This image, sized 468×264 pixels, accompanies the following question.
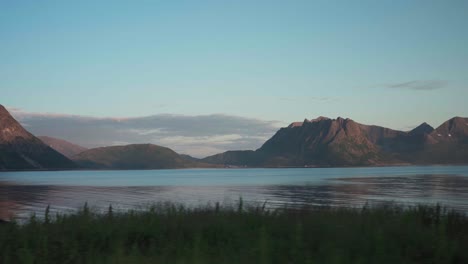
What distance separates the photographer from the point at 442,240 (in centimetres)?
1134

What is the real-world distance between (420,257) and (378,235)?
111 centimetres

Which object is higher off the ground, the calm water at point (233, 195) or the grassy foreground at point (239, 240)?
the grassy foreground at point (239, 240)

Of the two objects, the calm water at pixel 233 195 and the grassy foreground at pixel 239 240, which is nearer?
the grassy foreground at pixel 239 240

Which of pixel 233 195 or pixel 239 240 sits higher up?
pixel 239 240

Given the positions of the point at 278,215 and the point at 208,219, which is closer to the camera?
the point at 208,219

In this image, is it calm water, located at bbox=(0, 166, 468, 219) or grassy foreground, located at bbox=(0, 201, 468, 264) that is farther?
calm water, located at bbox=(0, 166, 468, 219)

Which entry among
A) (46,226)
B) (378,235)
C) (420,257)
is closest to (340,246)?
(378,235)

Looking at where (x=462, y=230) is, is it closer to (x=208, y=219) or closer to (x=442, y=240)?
(x=442, y=240)

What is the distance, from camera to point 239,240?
43.2 ft

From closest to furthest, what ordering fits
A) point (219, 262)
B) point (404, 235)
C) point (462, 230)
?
point (219, 262)
point (404, 235)
point (462, 230)

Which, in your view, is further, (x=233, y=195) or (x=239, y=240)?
(x=233, y=195)

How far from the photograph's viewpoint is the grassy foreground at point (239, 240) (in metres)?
11.1

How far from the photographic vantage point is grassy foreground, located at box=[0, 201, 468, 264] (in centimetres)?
1112

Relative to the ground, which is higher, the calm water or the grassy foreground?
the grassy foreground
